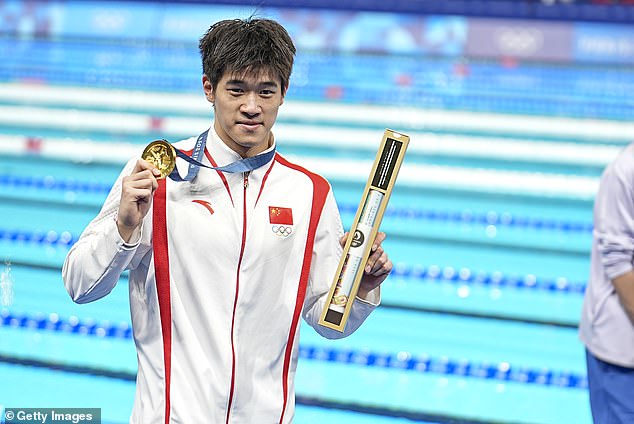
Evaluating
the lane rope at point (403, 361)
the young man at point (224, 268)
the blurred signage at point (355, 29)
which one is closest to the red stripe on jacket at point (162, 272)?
the young man at point (224, 268)

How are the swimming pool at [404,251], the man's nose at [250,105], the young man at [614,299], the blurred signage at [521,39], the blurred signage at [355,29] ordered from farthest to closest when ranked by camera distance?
the blurred signage at [355,29] < the blurred signage at [521,39] < the swimming pool at [404,251] < the young man at [614,299] < the man's nose at [250,105]

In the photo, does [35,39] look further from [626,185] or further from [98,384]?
[626,185]

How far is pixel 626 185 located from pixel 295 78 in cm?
738

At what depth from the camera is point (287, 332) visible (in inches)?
60.5

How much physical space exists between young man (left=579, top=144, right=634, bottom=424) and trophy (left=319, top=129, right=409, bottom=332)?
0.71 meters

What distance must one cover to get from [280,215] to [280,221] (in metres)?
0.01

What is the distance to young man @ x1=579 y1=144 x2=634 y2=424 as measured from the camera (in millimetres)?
1899

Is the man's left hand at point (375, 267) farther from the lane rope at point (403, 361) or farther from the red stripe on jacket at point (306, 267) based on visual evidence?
the lane rope at point (403, 361)

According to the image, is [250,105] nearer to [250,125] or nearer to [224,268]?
[250,125]

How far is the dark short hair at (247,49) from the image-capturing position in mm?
1467

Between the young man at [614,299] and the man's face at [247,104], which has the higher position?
the man's face at [247,104]

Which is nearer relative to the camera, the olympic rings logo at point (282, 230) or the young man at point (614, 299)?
the olympic rings logo at point (282, 230)

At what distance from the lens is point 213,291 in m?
1.50

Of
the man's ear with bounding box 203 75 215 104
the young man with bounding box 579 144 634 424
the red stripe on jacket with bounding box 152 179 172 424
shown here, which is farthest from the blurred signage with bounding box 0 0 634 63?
the red stripe on jacket with bounding box 152 179 172 424
